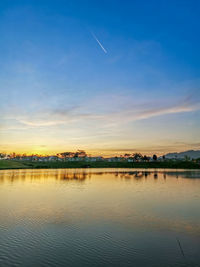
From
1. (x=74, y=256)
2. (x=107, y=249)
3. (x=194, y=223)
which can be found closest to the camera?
(x=74, y=256)

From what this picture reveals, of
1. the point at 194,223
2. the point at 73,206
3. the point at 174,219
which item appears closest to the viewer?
the point at 194,223

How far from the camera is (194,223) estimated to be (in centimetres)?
1998

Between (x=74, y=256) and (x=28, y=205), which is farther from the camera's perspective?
(x=28, y=205)

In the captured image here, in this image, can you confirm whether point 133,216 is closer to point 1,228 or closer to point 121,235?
point 121,235

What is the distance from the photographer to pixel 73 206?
27391 millimetres

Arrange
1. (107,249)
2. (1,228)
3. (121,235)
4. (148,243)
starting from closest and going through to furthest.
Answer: (107,249)
(148,243)
(121,235)
(1,228)

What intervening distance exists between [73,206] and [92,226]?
9.14 meters

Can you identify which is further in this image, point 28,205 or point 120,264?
point 28,205

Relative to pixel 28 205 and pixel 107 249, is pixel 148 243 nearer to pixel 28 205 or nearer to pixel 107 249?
pixel 107 249

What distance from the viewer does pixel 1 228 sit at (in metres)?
18.1

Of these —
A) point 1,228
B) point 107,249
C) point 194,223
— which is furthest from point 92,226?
point 194,223

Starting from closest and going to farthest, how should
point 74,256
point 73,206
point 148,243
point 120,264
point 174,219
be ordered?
point 120,264 → point 74,256 → point 148,243 → point 174,219 → point 73,206

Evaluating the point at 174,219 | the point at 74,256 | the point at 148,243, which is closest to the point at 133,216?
the point at 174,219

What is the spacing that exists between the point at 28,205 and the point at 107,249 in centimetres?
1757
